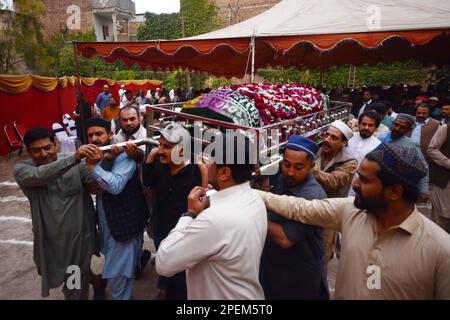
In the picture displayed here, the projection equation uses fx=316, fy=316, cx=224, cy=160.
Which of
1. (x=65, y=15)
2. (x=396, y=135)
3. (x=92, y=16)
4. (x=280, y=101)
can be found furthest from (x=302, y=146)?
(x=65, y=15)

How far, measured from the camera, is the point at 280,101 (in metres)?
3.34

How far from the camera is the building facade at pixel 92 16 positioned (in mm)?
29859

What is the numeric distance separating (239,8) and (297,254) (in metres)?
28.1

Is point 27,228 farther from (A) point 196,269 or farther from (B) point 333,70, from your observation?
(B) point 333,70

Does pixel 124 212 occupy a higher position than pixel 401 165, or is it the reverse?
pixel 401 165

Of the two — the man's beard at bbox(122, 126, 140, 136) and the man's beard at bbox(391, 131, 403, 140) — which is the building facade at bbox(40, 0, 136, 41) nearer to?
the man's beard at bbox(122, 126, 140, 136)

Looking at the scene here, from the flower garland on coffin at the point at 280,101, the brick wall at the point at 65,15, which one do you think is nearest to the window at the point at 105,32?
the brick wall at the point at 65,15

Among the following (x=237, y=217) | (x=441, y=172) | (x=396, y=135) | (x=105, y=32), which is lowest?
(x=441, y=172)

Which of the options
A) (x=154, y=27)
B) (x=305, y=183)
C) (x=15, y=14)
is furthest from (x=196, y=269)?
(x=154, y=27)

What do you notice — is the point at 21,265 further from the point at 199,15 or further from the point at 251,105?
the point at 199,15

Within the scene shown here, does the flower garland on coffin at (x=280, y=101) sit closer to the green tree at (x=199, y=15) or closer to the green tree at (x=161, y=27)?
the green tree at (x=199, y=15)

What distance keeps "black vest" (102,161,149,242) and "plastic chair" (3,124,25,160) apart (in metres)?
7.72

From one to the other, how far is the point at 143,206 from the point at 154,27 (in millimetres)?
30126

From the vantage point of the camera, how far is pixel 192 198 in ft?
5.13
